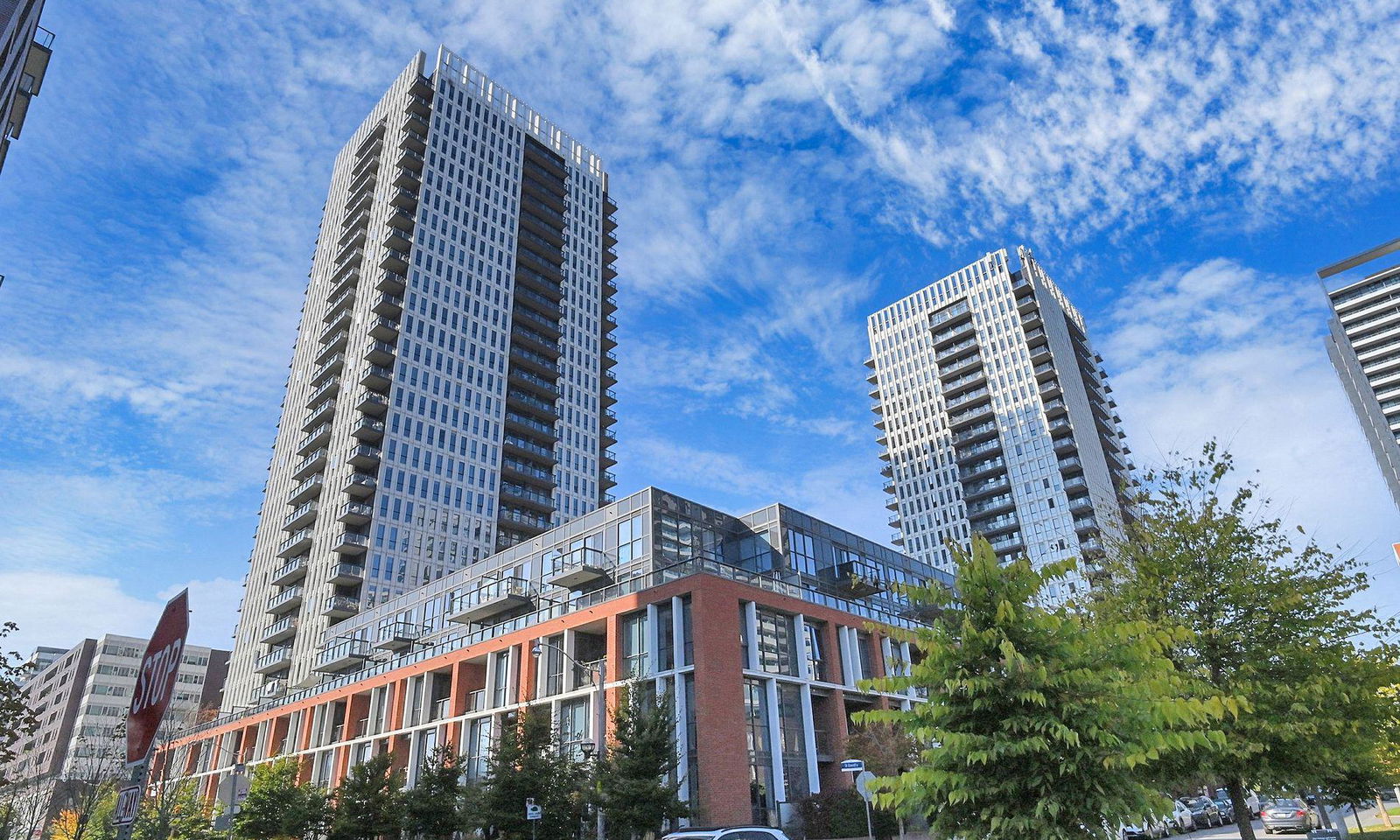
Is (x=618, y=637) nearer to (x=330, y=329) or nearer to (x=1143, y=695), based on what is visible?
(x=1143, y=695)

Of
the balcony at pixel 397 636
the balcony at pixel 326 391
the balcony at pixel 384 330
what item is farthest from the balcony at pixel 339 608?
the balcony at pixel 384 330

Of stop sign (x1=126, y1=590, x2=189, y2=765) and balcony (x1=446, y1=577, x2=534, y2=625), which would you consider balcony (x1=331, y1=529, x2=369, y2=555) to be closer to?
balcony (x1=446, y1=577, x2=534, y2=625)

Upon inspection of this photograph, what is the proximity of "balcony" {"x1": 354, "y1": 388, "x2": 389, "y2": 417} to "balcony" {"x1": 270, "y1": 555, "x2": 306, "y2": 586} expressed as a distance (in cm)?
1551

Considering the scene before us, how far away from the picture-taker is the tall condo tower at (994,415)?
103 m

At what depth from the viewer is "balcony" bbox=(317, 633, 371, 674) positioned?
64.0m

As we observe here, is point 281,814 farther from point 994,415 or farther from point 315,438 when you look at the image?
point 994,415

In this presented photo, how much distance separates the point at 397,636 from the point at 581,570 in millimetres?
21370

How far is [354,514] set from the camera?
75375 mm

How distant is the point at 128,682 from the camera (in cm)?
13250

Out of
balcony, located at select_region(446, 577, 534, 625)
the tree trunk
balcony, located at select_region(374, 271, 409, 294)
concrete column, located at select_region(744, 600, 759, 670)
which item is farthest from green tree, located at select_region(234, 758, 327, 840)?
balcony, located at select_region(374, 271, 409, 294)

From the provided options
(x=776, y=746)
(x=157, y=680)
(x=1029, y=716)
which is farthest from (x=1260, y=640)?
(x=776, y=746)

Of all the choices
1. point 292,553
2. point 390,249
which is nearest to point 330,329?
point 390,249

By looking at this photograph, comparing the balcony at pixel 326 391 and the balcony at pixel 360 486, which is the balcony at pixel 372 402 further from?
the balcony at pixel 360 486

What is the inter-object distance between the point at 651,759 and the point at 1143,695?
2392 centimetres
